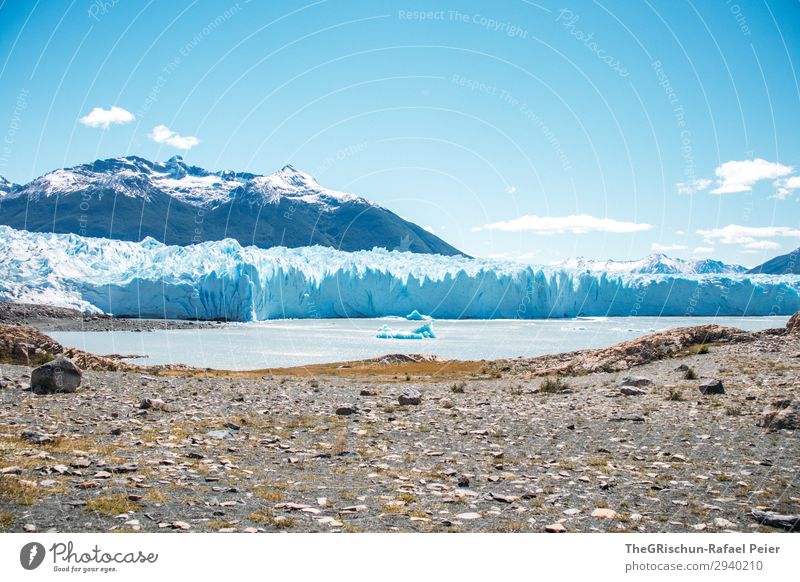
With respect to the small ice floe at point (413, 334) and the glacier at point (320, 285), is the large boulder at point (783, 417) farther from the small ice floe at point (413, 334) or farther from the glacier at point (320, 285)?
the glacier at point (320, 285)

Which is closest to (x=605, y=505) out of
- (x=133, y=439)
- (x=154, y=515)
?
(x=154, y=515)

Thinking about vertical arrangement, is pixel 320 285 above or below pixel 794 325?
above

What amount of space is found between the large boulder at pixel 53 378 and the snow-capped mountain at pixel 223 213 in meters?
155

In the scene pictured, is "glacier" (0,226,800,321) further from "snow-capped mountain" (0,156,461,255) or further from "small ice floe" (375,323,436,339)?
"snow-capped mountain" (0,156,461,255)

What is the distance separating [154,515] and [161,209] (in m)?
199

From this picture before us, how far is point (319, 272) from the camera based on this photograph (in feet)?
228

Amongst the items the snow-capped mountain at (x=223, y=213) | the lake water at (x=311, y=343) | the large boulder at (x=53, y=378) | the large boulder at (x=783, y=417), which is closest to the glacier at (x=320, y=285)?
the lake water at (x=311, y=343)

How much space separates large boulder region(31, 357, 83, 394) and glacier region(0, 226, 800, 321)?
49.5 m

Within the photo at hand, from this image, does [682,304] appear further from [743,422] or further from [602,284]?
[743,422]

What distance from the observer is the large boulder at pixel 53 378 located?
40.1ft

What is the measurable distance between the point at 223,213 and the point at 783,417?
189m

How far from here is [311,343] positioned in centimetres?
4666

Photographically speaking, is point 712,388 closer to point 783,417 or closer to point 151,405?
point 783,417

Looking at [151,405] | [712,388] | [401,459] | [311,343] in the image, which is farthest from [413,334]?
[401,459]
